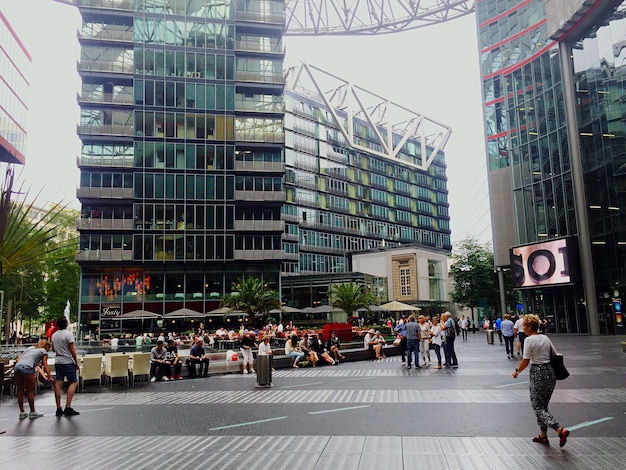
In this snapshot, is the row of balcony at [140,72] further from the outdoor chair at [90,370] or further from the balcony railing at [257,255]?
the outdoor chair at [90,370]

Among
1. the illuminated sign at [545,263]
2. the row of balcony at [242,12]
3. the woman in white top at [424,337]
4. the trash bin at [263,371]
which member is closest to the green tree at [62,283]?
the row of balcony at [242,12]

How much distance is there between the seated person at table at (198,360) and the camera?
17891mm

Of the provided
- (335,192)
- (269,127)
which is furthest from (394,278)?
(269,127)

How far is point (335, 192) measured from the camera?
91875 mm

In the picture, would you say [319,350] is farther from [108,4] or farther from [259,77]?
[108,4]

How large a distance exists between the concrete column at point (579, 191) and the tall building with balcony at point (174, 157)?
27469 millimetres

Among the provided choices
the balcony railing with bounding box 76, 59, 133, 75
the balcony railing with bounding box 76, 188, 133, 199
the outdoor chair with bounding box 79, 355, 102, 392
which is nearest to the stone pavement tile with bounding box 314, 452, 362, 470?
the outdoor chair with bounding box 79, 355, 102, 392

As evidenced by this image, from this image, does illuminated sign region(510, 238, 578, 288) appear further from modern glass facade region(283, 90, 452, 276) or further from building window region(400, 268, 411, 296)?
modern glass facade region(283, 90, 452, 276)

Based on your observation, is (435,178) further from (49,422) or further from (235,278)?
(49,422)

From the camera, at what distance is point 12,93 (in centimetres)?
5906

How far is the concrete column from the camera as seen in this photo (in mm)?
37469

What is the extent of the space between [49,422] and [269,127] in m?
49.1

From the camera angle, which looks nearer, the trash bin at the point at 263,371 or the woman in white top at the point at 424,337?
the trash bin at the point at 263,371

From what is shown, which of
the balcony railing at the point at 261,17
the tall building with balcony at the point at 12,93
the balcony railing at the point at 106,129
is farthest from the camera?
the balcony railing at the point at 261,17
